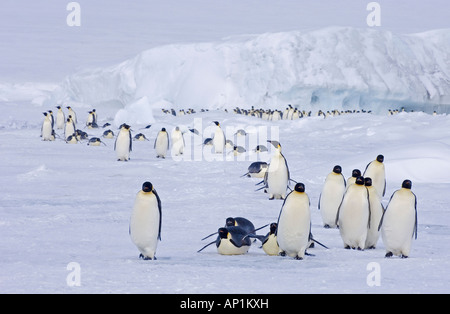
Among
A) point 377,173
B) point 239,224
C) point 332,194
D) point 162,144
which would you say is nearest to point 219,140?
point 162,144

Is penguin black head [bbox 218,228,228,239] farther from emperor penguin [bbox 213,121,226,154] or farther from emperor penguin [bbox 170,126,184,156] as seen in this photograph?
emperor penguin [bbox 213,121,226,154]

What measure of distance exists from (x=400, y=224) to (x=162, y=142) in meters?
9.17

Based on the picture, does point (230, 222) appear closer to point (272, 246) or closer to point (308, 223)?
point (272, 246)

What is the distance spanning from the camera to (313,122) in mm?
23859

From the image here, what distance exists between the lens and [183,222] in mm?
6844

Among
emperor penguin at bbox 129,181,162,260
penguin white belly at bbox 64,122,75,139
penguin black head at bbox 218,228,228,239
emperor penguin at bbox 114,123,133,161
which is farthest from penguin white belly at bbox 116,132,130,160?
emperor penguin at bbox 129,181,162,260

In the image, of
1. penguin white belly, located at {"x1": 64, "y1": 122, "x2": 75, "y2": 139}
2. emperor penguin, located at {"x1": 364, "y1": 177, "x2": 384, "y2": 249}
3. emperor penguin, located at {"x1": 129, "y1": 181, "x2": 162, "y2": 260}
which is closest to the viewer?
emperor penguin, located at {"x1": 129, "y1": 181, "x2": 162, "y2": 260}

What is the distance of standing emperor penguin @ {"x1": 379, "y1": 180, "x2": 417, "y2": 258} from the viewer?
5008 mm

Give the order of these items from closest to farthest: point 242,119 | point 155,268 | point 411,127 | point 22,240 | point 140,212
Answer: point 155,268
point 140,212
point 22,240
point 411,127
point 242,119

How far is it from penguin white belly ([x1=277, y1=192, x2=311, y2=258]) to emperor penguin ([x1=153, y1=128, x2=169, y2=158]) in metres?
8.77

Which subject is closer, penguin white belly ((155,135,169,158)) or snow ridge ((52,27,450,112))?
penguin white belly ((155,135,169,158))

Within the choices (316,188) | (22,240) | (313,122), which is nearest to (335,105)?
(313,122)
